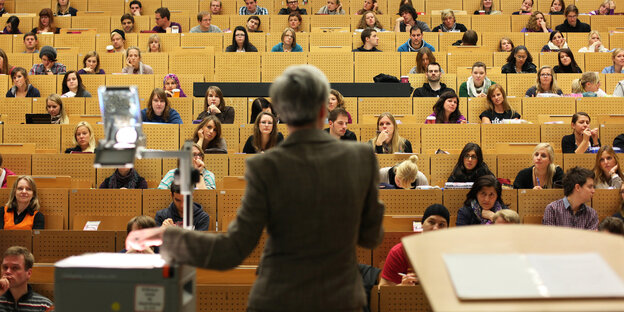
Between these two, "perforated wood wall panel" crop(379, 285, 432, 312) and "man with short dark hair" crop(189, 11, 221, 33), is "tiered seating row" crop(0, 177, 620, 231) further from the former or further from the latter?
"man with short dark hair" crop(189, 11, 221, 33)

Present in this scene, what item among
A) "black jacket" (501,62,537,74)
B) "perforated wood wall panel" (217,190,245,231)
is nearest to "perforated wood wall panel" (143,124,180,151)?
"perforated wood wall panel" (217,190,245,231)

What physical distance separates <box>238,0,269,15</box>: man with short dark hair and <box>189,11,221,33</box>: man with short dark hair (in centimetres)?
89

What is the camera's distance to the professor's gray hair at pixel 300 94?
6.08 ft

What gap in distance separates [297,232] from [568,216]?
3.98 meters

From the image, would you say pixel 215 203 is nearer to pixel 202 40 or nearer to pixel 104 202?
pixel 104 202

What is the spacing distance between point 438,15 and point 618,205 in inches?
233

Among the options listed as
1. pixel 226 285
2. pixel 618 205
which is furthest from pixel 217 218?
pixel 618 205

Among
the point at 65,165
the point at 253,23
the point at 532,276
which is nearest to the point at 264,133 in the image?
the point at 65,165

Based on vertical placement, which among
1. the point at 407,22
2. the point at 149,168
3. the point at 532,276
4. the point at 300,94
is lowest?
the point at 532,276

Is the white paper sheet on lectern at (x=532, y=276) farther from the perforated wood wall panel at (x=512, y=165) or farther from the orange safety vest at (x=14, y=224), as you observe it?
the perforated wood wall panel at (x=512, y=165)

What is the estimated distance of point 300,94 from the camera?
6.08 feet

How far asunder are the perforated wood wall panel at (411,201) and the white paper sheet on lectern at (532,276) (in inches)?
152

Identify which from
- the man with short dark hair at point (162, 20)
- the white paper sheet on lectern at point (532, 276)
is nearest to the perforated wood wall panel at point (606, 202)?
the white paper sheet on lectern at point (532, 276)

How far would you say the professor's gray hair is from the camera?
72.9 inches
